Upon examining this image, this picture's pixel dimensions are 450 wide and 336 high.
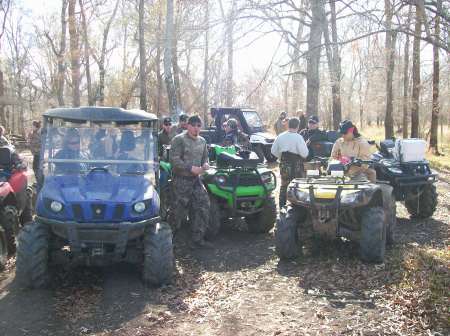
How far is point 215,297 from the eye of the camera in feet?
18.2

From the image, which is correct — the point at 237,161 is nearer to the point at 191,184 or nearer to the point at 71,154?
the point at 191,184

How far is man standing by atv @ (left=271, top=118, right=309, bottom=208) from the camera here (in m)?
8.92

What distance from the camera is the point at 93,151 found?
19.9 ft

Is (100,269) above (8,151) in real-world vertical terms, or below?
below

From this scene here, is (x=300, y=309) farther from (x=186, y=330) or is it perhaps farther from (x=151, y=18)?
(x=151, y=18)

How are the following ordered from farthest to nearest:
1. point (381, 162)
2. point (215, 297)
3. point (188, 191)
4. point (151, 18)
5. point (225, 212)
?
point (151, 18) < point (381, 162) < point (225, 212) < point (188, 191) < point (215, 297)

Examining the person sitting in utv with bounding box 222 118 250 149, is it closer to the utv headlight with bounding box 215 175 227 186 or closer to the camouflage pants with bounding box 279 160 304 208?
the camouflage pants with bounding box 279 160 304 208

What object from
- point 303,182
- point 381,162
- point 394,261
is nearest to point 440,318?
point 394,261

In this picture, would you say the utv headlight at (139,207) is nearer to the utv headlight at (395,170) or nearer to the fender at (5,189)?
the fender at (5,189)

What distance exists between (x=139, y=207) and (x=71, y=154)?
1155 millimetres

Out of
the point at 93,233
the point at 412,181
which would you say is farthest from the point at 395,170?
the point at 93,233

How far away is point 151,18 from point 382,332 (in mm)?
26473

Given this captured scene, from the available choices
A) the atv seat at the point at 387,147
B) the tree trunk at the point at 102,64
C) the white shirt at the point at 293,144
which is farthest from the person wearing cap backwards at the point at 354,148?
the tree trunk at the point at 102,64

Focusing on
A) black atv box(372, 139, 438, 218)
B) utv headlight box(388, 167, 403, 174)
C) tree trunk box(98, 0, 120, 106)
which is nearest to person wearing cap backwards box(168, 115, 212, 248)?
black atv box(372, 139, 438, 218)
